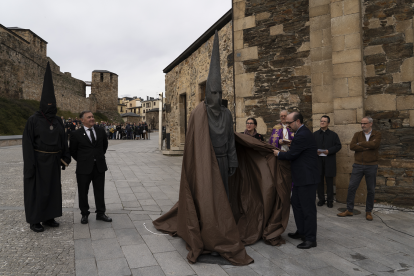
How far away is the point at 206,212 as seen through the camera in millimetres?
3078

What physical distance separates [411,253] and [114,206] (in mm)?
4375

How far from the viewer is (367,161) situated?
4.62 meters

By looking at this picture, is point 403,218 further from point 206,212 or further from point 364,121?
point 206,212

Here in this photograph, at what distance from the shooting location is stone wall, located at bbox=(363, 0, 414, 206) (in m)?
5.14

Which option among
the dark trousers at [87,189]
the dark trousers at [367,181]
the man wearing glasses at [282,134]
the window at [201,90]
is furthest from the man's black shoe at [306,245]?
the window at [201,90]

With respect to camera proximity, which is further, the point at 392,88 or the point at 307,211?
the point at 392,88

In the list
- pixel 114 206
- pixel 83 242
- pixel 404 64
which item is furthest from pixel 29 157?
pixel 404 64

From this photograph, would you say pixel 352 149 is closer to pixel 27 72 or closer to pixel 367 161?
pixel 367 161

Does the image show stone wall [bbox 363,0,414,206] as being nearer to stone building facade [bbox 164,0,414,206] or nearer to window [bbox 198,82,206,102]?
stone building facade [bbox 164,0,414,206]

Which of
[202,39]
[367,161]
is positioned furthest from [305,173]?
[202,39]

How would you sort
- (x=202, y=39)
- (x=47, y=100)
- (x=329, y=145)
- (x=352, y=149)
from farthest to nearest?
1. (x=202, y=39)
2. (x=329, y=145)
3. (x=352, y=149)
4. (x=47, y=100)

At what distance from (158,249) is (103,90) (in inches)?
2215

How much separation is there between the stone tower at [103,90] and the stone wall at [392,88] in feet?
177

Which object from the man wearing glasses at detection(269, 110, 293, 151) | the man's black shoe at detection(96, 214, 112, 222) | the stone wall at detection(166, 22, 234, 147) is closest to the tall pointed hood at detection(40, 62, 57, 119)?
the man's black shoe at detection(96, 214, 112, 222)
